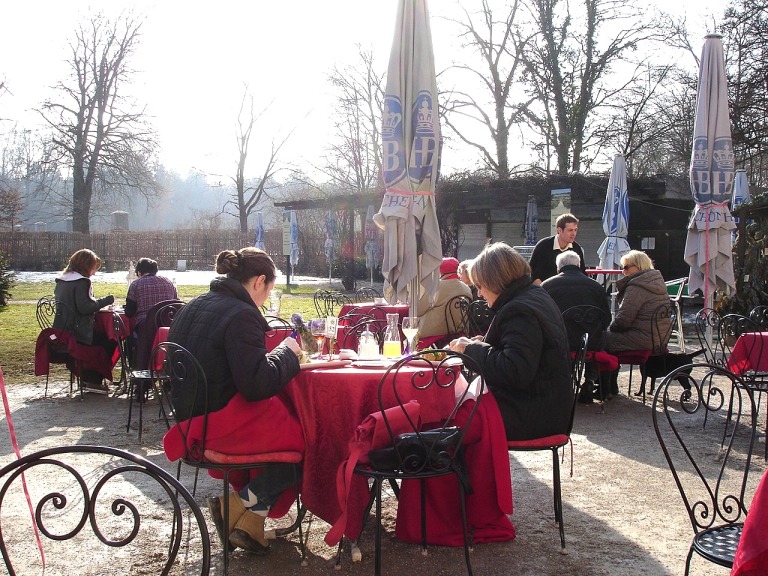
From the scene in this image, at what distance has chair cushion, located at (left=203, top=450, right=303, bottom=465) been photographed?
126 inches

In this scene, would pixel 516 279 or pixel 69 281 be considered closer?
pixel 516 279

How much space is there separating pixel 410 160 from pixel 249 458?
3.15 meters

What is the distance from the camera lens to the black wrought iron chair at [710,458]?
2572 millimetres

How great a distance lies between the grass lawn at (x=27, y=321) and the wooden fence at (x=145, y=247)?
842 cm

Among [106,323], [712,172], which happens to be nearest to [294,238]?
[106,323]

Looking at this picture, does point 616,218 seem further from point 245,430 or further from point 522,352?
point 245,430

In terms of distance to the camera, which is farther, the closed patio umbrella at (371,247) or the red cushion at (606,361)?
the closed patio umbrella at (371,247)

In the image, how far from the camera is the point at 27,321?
44.6 feet

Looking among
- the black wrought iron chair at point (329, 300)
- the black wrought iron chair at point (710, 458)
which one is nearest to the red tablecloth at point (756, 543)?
the black wrought iron chair at point (710, 458)

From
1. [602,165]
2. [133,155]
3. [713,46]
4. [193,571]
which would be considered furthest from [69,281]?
[133,155]

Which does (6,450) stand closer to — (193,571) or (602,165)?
(193,571)

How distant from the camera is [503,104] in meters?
26.1

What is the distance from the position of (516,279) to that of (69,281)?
17.2ft

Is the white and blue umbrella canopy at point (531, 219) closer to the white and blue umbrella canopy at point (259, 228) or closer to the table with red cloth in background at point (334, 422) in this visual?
A: the white and blue umbrella canopy at point (259, 228)
